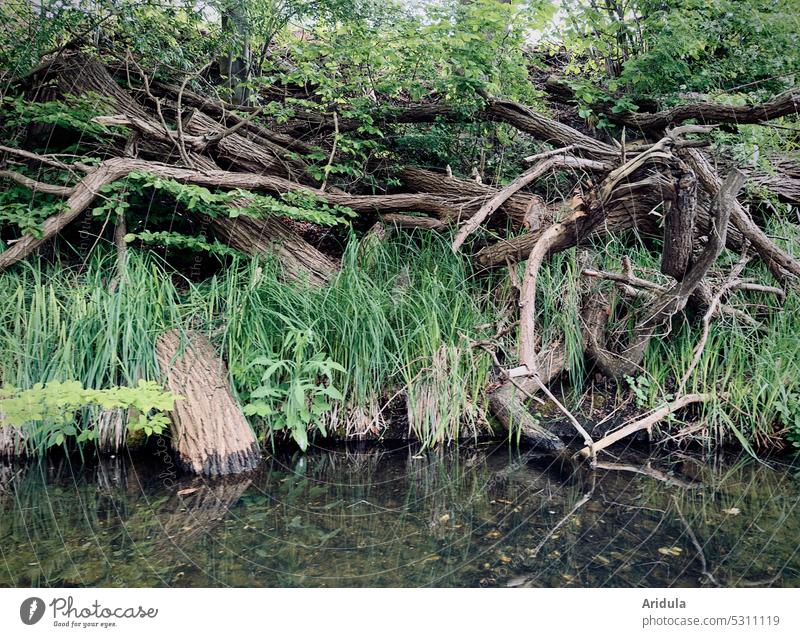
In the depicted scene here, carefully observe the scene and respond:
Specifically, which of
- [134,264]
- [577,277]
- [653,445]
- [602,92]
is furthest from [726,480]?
[134,264]

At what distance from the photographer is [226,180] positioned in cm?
406

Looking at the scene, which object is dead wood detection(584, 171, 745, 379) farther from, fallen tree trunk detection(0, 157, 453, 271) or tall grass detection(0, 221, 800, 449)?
fallen tree trunk detection(0, 157, 453, 271)

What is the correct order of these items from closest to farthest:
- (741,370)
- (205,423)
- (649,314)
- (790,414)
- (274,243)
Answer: (205,423), (790,414), (741,370), (649,314), (274,243)

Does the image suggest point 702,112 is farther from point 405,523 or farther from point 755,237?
point 405,523

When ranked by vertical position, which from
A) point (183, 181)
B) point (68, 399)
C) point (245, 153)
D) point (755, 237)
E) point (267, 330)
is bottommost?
point (68, 399)

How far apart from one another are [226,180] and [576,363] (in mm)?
2605

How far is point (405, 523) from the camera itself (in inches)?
101

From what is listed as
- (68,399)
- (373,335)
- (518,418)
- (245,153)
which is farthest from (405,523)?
(245,153)

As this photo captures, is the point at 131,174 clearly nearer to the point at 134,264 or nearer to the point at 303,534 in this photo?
the point at 134,264

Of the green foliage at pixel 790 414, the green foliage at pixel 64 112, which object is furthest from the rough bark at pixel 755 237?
the green foliage at pixel 64 112
